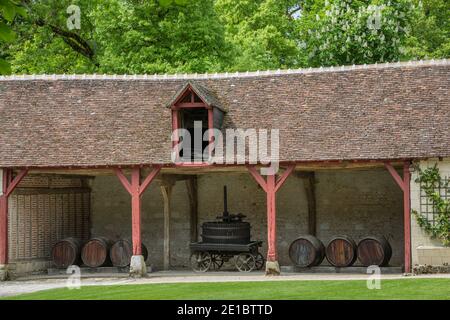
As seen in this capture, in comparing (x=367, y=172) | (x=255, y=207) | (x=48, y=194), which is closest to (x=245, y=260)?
(x=255, y=207)

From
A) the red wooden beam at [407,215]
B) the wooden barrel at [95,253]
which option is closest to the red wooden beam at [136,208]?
the wooden barrel at [95,253]

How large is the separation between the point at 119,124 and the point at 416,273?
8.73 m

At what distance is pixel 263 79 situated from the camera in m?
23.1

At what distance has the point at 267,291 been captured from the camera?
55.2 feet

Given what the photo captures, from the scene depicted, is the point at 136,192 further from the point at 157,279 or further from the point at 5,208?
the point at 5,208

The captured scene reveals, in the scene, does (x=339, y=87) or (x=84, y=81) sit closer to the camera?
(x=339, y=87)

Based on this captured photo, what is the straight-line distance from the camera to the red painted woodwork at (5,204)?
21.9 meters

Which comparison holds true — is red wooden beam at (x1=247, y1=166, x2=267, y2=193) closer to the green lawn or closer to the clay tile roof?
the clay tile roof

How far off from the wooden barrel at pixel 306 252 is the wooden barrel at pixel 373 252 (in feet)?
3.59

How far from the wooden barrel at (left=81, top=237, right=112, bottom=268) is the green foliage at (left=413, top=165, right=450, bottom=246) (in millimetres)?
8619

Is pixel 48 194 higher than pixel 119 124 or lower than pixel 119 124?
lower

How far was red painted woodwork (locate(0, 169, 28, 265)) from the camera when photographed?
2186cm

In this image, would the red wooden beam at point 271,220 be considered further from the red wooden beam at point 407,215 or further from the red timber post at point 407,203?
the red wooden beam at point 407,215
